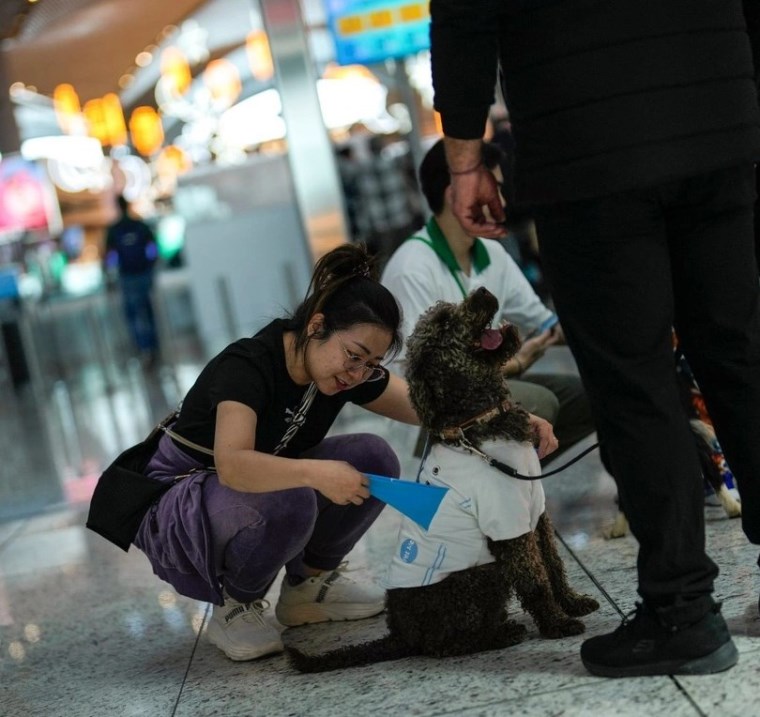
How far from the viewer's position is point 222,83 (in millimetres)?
16406

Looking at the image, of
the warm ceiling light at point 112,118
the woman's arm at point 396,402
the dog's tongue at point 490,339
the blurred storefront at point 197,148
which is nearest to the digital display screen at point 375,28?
the blurred storefront at point 197,148

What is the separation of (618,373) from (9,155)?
17.4 meters

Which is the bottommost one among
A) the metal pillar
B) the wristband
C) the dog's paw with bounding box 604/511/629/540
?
the dog's paw with bounding box 604/511/629/540

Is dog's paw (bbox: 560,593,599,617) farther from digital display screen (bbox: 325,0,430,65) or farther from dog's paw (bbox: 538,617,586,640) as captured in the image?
digital display screen (bbox: 325,0,430,65)

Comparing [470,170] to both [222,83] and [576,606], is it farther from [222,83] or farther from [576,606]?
[222,83]

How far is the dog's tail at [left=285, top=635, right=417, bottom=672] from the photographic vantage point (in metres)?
2.41

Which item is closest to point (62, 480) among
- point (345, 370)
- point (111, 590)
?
point (111, 590)

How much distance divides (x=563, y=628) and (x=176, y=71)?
1505 cm

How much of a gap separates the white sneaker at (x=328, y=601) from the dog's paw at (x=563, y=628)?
0.63m

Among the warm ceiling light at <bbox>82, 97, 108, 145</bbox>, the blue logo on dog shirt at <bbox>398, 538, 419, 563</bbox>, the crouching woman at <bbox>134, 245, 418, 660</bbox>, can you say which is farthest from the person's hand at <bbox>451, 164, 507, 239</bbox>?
the warm ceiling light at <bbox>82, 97, 108, 145</bbox>

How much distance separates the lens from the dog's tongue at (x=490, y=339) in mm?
2175

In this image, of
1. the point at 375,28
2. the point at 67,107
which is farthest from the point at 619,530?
the point at 67,107

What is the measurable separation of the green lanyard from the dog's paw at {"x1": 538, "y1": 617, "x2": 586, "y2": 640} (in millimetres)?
1195

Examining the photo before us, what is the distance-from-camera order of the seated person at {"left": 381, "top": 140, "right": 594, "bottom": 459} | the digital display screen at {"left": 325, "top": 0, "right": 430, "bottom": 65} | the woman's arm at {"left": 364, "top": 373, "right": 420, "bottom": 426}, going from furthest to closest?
the digital display screen at {"left": 325, "top": 0, "right": 430, "bottom": 65}, the seated person at {"left": 381, "top": 140, "right": 594, "bottom": 459}, the woman's arm at {"left": 364, "top": 373, "right": 420, "bottom": 426}
